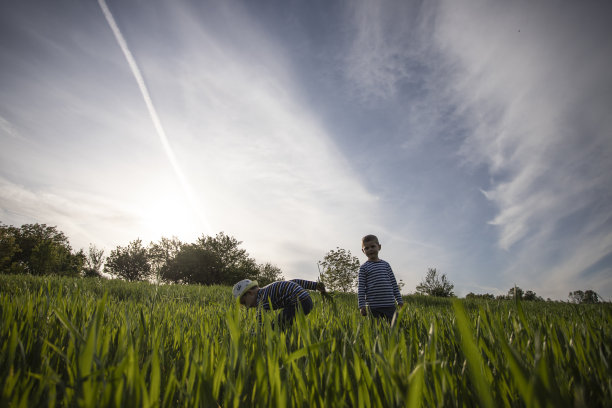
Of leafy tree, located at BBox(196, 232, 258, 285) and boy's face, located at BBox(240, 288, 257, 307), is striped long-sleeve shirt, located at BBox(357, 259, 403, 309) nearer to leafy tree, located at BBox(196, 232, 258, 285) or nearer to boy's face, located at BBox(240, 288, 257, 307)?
boy's face, located at BBox(240, 288, 257, 307)

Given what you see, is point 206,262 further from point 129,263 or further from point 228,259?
point 129,263

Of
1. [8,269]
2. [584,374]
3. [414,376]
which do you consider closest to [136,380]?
[414,376]

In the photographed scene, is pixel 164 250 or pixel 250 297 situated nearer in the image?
pixel 250 297

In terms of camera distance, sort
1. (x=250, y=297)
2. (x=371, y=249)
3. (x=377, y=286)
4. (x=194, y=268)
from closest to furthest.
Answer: (x=250, y=297), (x=377, y=286), (x=371, y=249), (x=194, y=268)

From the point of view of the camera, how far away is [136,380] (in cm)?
74

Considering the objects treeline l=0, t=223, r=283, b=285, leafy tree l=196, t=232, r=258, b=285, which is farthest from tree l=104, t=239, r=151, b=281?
leafy tree l=196, t=232, r=258, b=285

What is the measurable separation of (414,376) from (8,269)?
54.2m

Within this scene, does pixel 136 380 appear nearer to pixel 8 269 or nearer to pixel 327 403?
pixel 327 403

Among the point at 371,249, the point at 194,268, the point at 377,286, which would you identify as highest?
the point at 194,268

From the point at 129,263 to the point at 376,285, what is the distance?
200 ft

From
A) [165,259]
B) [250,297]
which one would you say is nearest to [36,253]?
[165,259]

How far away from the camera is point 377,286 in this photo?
5.46 meters

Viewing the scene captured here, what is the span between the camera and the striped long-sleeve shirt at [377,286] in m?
5.38

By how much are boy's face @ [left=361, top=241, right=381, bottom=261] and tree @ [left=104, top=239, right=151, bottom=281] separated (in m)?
58.8
